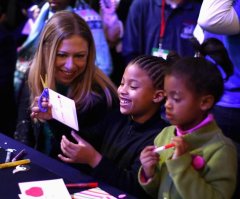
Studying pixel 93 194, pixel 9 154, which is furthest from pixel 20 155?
pixel 93 194

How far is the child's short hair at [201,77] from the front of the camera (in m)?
1.42

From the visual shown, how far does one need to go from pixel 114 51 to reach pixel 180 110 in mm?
2211

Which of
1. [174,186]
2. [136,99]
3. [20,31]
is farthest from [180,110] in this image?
[20,31]

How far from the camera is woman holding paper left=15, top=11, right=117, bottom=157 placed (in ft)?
7.23

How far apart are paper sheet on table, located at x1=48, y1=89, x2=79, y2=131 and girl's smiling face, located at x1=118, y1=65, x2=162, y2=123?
194 millimetres

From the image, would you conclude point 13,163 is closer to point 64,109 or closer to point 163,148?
point 64,109

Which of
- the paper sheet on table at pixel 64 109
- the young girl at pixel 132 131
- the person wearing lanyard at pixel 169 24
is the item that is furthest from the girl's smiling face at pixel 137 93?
the person wearing lanyard at pixel 169 24

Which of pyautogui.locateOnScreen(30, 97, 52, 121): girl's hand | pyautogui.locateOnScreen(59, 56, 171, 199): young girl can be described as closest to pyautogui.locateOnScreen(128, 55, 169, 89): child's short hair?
pyautogui.locateOnScreen(59, 56, 171, 199): young girl

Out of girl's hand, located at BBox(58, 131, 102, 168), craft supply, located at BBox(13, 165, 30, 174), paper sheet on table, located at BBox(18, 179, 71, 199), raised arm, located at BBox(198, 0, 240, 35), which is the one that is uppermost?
raised arm, located at BBox(198, 0, 240, 35)

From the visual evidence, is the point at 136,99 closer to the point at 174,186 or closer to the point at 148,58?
the point at 148,58

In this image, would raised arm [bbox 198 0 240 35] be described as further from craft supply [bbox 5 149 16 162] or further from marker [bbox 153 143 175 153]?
craft supply [bbox 5 149 16 162]

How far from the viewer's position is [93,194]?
157 centimetres

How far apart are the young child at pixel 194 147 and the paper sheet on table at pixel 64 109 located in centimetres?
35

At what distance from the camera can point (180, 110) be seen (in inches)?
56.5
